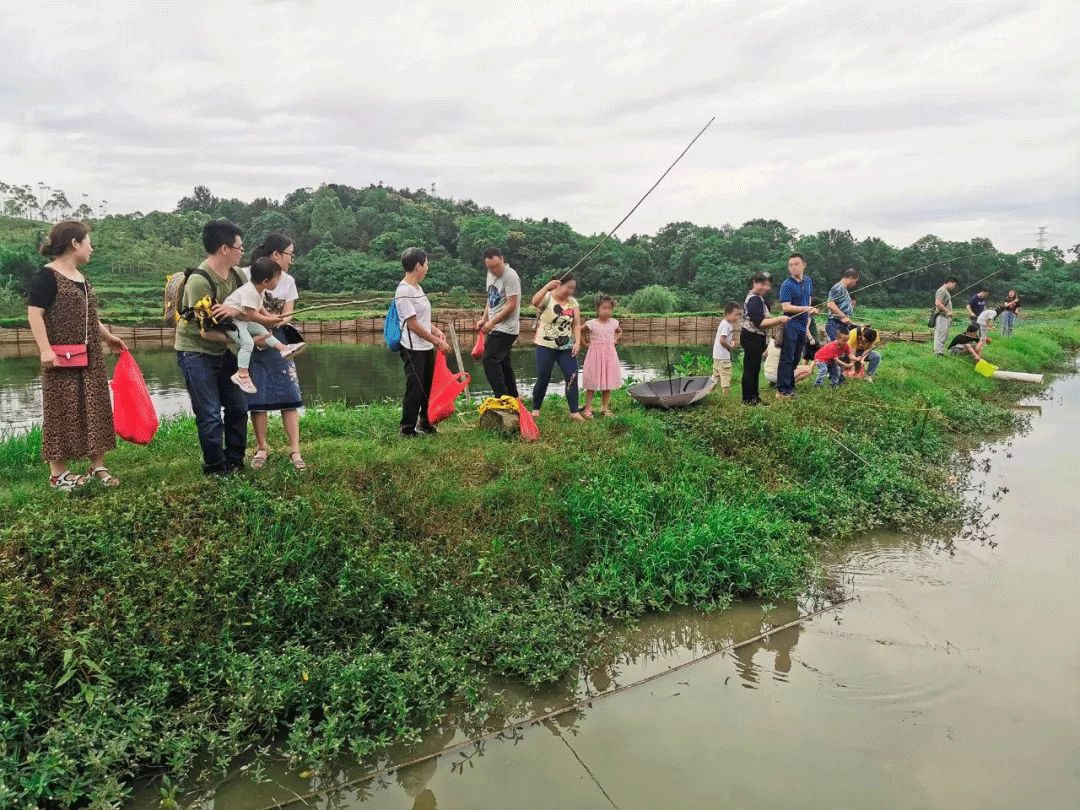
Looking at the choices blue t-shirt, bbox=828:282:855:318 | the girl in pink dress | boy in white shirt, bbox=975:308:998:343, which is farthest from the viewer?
boy in white shirt, bbox=975:308:998:343

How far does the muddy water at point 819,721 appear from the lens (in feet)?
9.79

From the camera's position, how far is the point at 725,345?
28.0 ft

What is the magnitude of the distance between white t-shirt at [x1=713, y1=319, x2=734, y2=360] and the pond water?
1148 millimetres

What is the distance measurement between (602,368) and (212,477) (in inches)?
158

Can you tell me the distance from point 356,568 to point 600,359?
392 centimetres

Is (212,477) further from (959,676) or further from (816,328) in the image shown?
(816,328)

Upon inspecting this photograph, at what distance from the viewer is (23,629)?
3250 mm

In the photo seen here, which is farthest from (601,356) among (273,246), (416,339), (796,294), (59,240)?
(59,240)

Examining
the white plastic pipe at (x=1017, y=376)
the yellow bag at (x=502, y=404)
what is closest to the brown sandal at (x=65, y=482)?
the yellow bag at (x=502, y=404)

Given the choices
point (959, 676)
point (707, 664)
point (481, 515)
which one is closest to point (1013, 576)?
point (959, 676)

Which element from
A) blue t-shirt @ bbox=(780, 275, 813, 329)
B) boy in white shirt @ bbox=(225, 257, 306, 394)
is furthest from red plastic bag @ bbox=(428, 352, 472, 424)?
blue t-shirt @ bbox=(780, 275, 813, 329)

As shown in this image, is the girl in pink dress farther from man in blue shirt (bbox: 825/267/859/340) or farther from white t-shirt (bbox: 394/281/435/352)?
man in blue shirt (bbox: 825/267/859/340)

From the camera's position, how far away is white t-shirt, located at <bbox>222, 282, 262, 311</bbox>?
4664 mm

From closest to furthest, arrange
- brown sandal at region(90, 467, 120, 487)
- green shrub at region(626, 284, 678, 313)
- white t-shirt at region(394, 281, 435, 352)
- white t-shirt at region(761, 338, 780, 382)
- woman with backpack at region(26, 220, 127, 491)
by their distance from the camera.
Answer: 1. woman with backpack at region(26, 220, 127, 491)
2. brown sandal at region(90, 467, 120, 487)
3. white t-shirt at region(394, 281, 435, 352)
4. white t-shirt at region(761, 338, 780, 382)
5. green shrub at region(626, 284, 678, 313)
